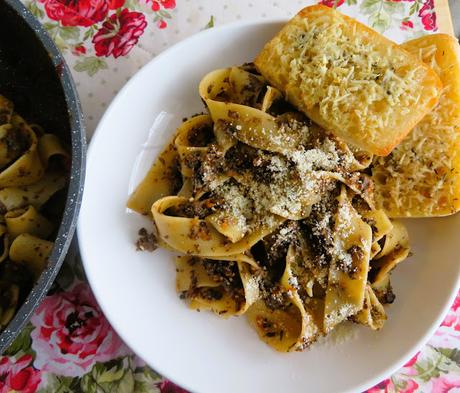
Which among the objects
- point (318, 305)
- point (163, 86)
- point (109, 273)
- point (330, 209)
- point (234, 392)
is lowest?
point (234, 392)

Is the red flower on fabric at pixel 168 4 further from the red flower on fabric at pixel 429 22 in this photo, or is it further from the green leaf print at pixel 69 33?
the red flower on fabric at pixel 429 22

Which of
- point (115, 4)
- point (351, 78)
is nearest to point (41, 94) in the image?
point (115, 4)

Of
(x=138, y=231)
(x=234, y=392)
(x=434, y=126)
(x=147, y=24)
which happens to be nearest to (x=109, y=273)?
(x=138, y=231)

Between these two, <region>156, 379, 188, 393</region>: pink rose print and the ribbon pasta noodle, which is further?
<region>156, 379, 188, 393</region>: pink rose print

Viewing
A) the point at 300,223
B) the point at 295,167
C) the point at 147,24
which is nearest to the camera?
the point at 295,167

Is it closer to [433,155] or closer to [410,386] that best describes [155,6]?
[433,155]

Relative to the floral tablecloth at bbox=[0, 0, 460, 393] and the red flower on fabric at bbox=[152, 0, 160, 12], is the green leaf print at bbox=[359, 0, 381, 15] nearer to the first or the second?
the floral tablecloth at bbox=[0, 0, 460, 393]

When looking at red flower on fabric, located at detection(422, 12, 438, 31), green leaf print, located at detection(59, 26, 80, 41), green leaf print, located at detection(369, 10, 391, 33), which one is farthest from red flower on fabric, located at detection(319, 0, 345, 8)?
green leaf print, located at detection(59, 26, 80, 41)

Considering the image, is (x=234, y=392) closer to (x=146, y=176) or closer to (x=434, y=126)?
(x=146, y=176)
